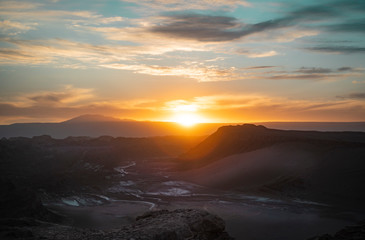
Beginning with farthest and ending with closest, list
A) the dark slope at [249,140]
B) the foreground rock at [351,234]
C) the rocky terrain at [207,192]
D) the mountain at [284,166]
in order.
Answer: the dark slope at [249,140] < the mountain at [284,166] < the rocky terrain at [207,192] < the foreground rock at [351,234]

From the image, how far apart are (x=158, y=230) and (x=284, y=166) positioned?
20.5 metres

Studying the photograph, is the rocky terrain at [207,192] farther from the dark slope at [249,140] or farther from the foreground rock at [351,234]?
the foreground rock at [351,234]

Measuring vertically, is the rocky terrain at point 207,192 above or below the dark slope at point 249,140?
below

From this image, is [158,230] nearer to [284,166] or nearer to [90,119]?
[284,166]

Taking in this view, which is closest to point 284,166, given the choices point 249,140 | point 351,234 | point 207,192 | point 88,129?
point 207,192

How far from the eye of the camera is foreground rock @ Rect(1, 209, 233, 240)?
960 centimetres

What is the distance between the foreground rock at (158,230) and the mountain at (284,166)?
1220 centimetres

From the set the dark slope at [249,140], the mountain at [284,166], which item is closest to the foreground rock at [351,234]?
the mountain at [284,166]

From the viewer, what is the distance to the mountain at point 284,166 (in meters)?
22.7

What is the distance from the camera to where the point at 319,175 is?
81.8ft

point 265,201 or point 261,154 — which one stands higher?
point 261,154

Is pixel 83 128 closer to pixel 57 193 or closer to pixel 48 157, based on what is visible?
pixel 48 157

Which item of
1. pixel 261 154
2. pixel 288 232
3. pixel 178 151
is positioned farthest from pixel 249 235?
pixel 178 151

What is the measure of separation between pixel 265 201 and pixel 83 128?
455 feet
